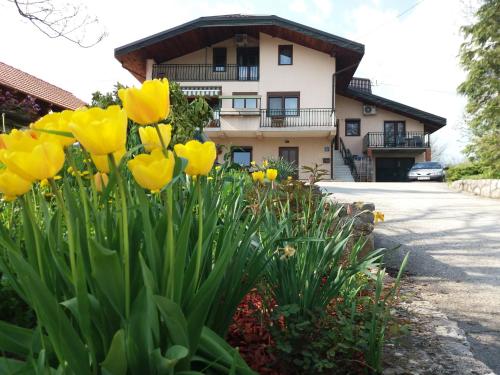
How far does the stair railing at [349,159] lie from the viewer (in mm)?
22547

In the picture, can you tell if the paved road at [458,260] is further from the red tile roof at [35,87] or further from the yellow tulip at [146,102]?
the red tile roof at [35,87]

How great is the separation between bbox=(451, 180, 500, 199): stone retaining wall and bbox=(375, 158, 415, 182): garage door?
9869 mm

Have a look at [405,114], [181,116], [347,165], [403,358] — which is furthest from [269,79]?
[403,358]

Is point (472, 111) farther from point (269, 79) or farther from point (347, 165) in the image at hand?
point (269, 79)

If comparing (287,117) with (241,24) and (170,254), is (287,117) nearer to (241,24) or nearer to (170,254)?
(241,24)

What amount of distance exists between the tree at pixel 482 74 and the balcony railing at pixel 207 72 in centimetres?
967

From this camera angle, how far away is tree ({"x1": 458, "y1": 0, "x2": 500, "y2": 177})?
16.4 metres

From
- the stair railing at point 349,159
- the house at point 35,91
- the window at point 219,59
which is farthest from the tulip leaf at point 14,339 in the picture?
the stair railing at point 349,159

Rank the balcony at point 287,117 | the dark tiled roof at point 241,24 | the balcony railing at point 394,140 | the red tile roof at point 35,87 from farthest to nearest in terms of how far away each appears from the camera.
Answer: the balcony railing at point 394,140, the balcony at point 287,117, the dark tiled roof at point 241,24, the red tile roof at point 35,87

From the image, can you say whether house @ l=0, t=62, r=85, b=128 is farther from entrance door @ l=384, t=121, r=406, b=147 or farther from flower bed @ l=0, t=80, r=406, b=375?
entrance door @ l=384, t=121, r=406, b=147

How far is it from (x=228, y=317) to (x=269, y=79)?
68.2 feet

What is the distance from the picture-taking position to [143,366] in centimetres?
84

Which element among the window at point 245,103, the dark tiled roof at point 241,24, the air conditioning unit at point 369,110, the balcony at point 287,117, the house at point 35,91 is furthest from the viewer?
the air conditioning unit at point 369,110

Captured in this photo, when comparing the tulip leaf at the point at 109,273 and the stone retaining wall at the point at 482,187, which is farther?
the stone retaining wall at the point at 482,187
